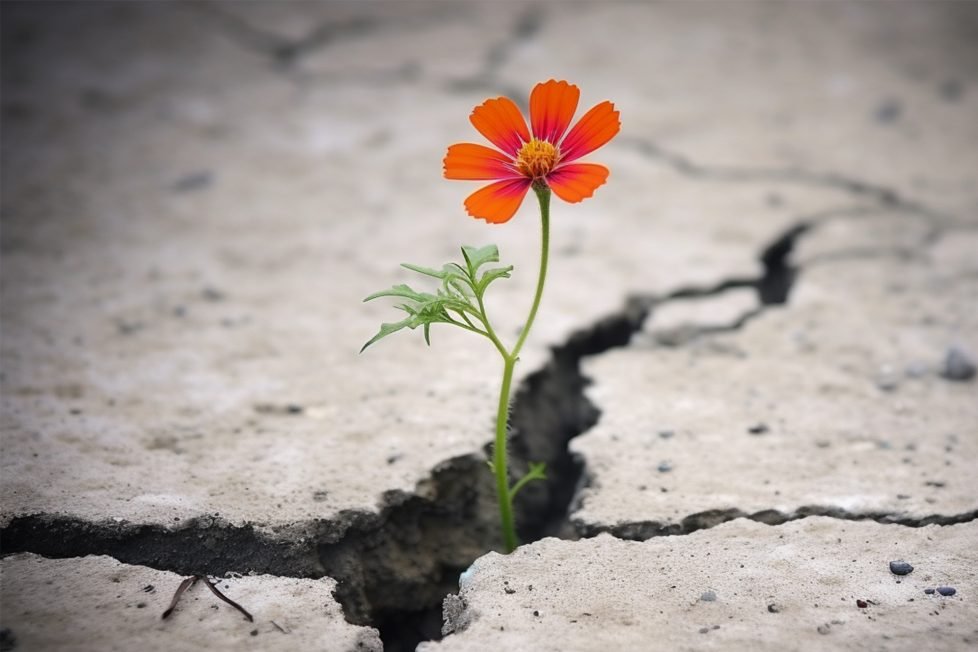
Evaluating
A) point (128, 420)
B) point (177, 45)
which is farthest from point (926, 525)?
point (177, 45)

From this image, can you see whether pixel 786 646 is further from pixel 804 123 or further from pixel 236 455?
pixel 804 123

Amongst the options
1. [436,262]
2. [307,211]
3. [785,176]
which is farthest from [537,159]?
[785,176]

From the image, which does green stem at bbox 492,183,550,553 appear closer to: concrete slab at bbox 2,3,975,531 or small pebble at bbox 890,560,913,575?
concrete slab at bbox 2,3,975,531

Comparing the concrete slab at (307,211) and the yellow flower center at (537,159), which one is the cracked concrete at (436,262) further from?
the yellow flower center at (537,159)

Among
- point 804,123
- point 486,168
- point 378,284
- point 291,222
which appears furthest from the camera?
point 804,123

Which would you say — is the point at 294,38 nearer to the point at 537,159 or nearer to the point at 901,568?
the point at 537,159
